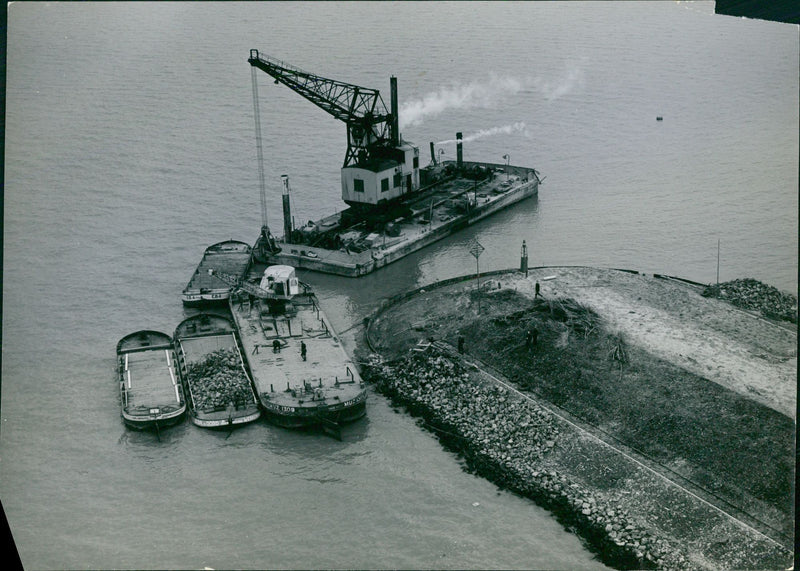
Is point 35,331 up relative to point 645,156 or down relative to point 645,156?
down

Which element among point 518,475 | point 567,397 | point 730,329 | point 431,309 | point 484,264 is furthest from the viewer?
point 484,264

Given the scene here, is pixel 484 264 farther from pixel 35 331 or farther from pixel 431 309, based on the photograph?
pixel 35 331

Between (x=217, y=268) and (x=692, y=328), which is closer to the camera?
(x=692, y=328)

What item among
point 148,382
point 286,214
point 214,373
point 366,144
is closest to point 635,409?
point 214,373

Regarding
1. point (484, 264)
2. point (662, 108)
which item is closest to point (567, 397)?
point (484, 264)

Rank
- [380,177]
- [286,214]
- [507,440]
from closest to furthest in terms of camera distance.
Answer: [507,440] < [286,214] < [380,177]

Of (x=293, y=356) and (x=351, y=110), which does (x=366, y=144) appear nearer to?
(x=351, y=110)

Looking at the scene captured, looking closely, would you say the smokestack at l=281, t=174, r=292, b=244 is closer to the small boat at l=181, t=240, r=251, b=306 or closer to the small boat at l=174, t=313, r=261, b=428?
the small boat at l=181, t=240, r=251, b=306

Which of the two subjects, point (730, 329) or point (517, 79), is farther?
point (517, 79)

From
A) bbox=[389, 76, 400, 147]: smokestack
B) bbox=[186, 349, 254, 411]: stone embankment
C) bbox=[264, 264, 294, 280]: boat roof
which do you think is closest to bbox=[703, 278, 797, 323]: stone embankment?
bbox=[264, 264, 294, 280]: boat roof
